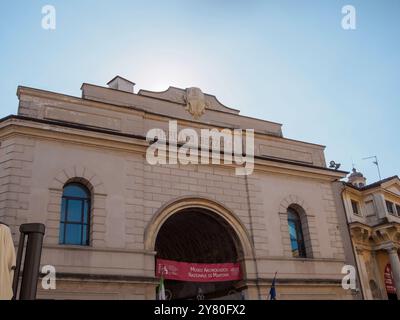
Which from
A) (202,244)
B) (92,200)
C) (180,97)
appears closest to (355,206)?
(202,244)

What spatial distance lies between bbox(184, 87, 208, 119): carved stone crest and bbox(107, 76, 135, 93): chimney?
8.22 feet

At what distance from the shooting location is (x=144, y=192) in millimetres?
17500

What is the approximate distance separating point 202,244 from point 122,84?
27.3ft

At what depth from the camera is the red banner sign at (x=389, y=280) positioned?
77.4 feet

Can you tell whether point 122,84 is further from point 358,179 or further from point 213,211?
point 358,179

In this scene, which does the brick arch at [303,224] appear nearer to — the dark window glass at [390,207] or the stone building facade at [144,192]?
the stone building facade at [144,192]

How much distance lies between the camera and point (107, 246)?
15898 millimetres

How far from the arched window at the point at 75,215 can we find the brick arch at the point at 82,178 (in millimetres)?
340

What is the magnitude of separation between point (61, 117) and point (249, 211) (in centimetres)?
868

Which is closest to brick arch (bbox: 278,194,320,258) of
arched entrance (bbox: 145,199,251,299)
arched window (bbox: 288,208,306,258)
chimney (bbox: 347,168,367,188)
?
arched window (bbox: 288,208,306,258)

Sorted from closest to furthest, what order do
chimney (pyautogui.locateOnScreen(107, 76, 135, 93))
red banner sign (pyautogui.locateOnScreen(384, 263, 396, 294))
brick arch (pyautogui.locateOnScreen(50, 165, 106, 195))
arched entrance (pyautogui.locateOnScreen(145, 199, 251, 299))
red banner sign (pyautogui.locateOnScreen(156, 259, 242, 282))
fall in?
brick arch (pyautogui.locateOnScreen(50, 165, 106, 195)) < red banner sign (pyautogui.locateOnScreen(156, 259, 242, 282)) < arched entrance (pyautogui.locateOnScreen(145, 199, 251, 299)) < chimney (pyautogui.locateOnScreen(107, 76, 135, 93)) < red banner sign (pyautogui.locateOnScreen(384, 263, 396, 294))

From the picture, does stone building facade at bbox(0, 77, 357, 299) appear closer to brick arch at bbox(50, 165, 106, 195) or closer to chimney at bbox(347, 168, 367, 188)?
brick arch at bbox(50, 165, 106, 195)

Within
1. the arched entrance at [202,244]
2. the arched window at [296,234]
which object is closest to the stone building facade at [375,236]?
the arched window at [296,234]

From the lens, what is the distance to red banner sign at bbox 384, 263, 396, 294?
2358cm
